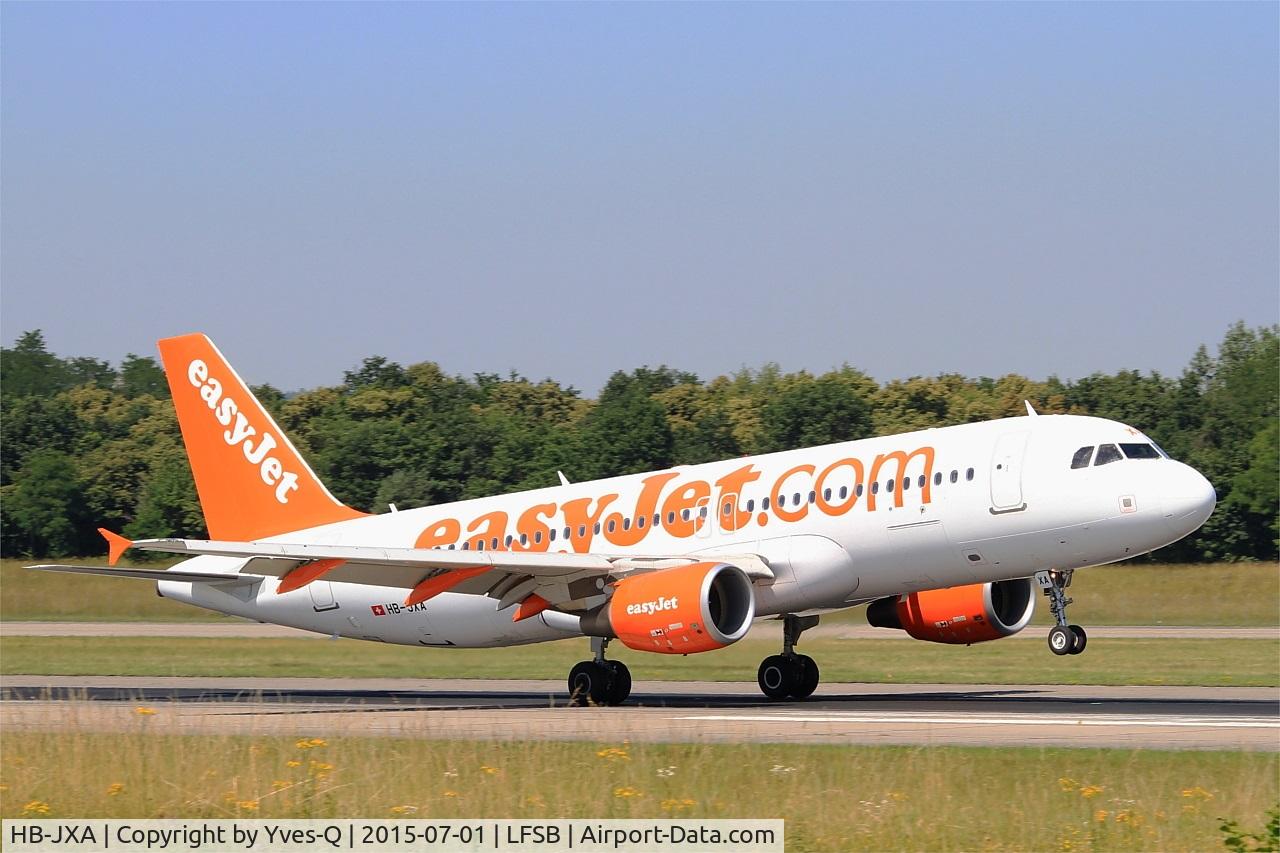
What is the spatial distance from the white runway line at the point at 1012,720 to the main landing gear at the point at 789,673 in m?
4.65

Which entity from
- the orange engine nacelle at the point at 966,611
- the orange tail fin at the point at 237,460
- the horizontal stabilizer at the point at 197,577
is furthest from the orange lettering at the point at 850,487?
the orange tail fin at the point at 237,460

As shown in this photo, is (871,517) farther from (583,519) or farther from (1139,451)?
(583,519)

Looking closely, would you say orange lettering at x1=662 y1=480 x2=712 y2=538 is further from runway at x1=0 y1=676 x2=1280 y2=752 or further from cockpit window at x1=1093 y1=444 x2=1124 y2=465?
cockpit window at x1=1093 y1=444 x2=1124 y2=465

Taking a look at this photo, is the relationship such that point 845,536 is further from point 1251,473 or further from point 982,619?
point 1251,473

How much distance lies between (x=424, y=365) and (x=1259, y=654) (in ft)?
283

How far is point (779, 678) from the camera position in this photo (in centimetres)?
3072

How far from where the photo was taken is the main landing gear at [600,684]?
1185 inches

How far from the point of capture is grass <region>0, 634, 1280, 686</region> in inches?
1427

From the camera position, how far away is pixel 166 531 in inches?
2916

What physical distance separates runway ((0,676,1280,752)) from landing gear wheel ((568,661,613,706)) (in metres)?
0.42

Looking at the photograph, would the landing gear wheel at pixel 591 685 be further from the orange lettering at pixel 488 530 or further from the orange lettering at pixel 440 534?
the orange lettering at pixel 440 534

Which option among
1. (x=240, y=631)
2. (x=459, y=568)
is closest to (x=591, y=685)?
(x=459, y=568)

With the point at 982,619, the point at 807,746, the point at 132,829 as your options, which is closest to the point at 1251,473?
Answer: the point at 982,619
